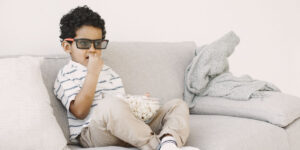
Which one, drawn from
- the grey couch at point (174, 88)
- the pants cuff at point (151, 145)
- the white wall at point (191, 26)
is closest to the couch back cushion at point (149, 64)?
the grey couch at point (174, 88)

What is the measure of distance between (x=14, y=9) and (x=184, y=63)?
1069 millimetres

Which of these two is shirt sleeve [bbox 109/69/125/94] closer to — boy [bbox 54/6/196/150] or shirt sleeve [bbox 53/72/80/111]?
boy [bbox 54/6/196/150]

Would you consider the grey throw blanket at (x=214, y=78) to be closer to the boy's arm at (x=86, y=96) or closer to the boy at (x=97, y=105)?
the boy at (x=97, y=105)

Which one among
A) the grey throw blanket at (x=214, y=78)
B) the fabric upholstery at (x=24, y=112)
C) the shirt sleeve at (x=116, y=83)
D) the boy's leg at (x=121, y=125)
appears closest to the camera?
the fabric upholstery at (x=24, y=112)

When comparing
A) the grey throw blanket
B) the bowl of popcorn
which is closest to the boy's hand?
the bowl of popcorn

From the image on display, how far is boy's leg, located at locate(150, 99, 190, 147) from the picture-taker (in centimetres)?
170

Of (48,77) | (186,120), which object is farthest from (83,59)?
(186,120)

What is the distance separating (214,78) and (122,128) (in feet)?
3.45

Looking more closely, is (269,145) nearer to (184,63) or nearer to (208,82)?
(208,82)

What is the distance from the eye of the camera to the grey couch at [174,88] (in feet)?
6.21

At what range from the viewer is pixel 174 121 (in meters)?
1.77

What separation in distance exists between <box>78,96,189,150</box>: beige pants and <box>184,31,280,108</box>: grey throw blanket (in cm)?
65

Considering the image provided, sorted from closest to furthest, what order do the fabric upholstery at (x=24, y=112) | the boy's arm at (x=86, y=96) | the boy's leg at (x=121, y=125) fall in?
the fabric upholstery at (x=24, y=112) → the boy's leg at (x=121, y=125) → the boy's arm at (x=86, y=96)

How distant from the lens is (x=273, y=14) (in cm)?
378
